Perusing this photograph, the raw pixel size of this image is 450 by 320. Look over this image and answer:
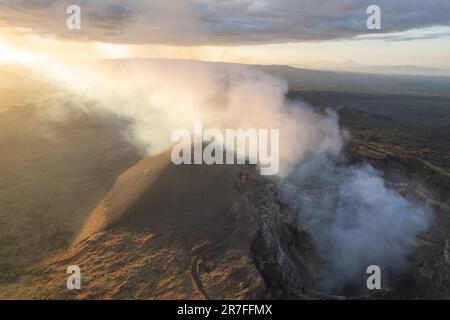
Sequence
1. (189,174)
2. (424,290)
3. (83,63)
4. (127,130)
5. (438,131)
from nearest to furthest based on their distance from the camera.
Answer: (424,290) → (189,174) → (127,130) → (438,131) → (83,63)

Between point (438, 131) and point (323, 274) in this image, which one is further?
point (438, 131)

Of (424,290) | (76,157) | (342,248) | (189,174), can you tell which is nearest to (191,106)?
(76,157)

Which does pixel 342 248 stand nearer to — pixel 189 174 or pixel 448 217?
pixel 448 217

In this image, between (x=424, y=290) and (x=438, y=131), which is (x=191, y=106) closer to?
(x=424, y=290)
